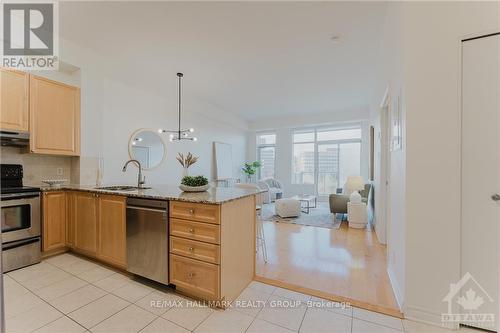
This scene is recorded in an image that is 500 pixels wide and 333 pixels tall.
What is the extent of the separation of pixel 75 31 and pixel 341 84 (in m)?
4.65

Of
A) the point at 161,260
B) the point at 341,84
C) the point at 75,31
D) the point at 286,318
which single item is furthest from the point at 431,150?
the point at 75,31

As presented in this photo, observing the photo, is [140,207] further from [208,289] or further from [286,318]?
[286,318]

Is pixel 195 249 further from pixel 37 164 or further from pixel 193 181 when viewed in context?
pixel 37 164

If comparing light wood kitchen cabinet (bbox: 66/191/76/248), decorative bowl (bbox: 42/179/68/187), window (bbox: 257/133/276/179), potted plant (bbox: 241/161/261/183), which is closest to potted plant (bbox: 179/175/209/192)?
light wood kitchen cabinet (bbox: 66/191/76/248)

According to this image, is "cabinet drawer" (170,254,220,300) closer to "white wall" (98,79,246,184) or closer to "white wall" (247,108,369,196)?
"white wall" (98,79,246,184)

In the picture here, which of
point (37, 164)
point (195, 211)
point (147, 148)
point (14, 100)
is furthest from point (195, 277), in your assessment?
point (147, 148)

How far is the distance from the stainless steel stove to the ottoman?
3.98 meters

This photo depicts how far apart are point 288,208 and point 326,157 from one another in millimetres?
3350

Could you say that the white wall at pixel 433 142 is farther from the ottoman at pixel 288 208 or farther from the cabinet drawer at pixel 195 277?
the ottoman at pixel 288 208

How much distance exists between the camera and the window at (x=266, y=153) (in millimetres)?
8594

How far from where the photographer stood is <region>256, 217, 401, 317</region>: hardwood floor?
214 centimetres

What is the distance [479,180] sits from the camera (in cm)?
169

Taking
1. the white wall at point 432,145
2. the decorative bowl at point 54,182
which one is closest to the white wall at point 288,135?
the white wall at point 432,145

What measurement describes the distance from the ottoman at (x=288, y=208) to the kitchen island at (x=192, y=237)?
107 inches
